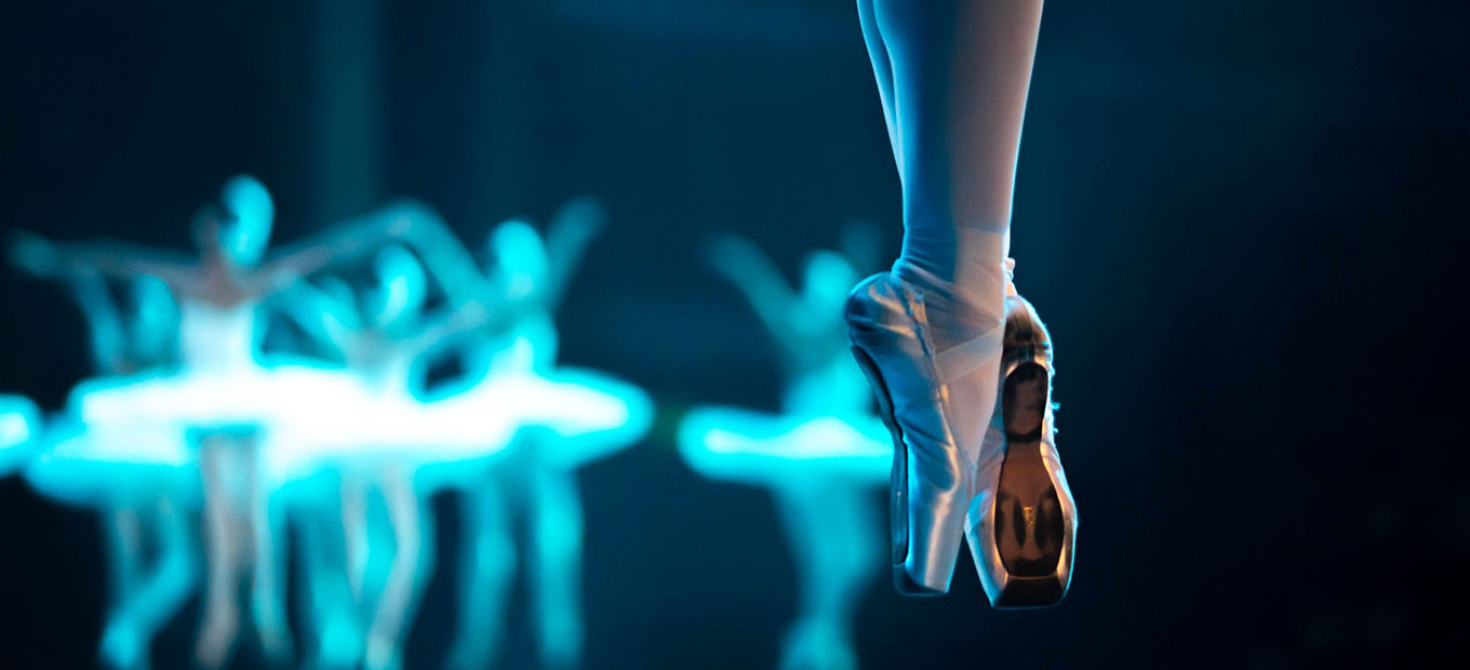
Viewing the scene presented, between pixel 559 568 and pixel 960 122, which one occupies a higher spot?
pixel 960 122

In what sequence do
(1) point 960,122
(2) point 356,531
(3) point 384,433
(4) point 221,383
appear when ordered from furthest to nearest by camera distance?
(2) point 356,531
(3) point 384,433
(4) point 221,383
(1) point 960,122

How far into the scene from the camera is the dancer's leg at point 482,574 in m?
5.51

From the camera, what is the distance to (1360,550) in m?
5.13

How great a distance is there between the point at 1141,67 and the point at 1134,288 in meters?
0.91

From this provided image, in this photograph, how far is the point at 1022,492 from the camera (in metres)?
1.33

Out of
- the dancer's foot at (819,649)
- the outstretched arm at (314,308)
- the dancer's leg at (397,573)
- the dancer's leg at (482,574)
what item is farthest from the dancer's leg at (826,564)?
the outstretched arm at (314,308)

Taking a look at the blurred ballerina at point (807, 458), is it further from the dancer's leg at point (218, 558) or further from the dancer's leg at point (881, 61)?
the dancer's leg at point (881, 61)

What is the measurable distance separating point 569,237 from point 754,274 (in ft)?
2.71

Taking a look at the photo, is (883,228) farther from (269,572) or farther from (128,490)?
(128,490)

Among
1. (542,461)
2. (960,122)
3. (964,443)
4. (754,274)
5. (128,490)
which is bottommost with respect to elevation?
(128,490)

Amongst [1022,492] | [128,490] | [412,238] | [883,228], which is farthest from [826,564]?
[1022,492]

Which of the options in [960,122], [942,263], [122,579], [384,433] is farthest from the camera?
[122,579]

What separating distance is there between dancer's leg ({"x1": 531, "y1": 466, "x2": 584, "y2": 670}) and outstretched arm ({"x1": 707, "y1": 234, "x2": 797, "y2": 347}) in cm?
111

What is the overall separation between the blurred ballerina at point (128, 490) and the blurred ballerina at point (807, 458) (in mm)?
2211
